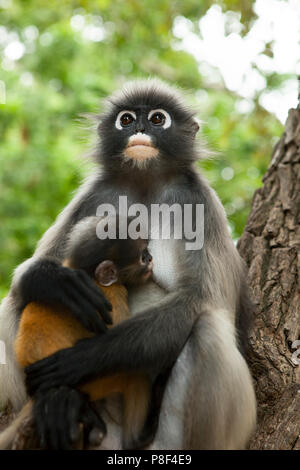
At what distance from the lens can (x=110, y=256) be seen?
405 cm

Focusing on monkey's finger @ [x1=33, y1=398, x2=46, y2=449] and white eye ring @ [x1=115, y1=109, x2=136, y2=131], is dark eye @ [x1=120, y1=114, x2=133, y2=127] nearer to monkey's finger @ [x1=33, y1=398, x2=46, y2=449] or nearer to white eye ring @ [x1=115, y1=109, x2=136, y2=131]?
white eye ring @ [x1=115, y1=109, x2=136, y2=131]

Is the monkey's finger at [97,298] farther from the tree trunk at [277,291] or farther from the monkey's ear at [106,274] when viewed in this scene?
the tree trunk at [277,291]

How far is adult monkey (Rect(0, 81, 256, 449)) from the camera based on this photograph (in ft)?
11.9

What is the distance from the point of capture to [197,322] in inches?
150

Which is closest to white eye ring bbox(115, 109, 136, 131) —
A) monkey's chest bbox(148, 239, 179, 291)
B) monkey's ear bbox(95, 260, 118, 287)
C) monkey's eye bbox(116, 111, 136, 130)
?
monkey's eye bbox(116, 111, 136, 130)

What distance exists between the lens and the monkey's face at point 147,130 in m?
4.67

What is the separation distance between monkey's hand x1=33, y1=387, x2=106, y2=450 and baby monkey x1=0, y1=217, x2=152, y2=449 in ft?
0.43

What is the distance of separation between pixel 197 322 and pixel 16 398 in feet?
5.47

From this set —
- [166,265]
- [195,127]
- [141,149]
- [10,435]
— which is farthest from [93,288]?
[195,127]

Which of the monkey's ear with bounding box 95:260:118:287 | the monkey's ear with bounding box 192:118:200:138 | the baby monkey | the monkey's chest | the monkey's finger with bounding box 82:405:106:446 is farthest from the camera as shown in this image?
the monkey's ear with bounding box 192:118:200:138

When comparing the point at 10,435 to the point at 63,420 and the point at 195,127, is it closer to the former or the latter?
the point at 63,420

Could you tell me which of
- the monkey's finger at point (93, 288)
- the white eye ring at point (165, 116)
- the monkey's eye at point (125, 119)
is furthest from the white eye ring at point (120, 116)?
the monkey's finger at point (93, 288)
